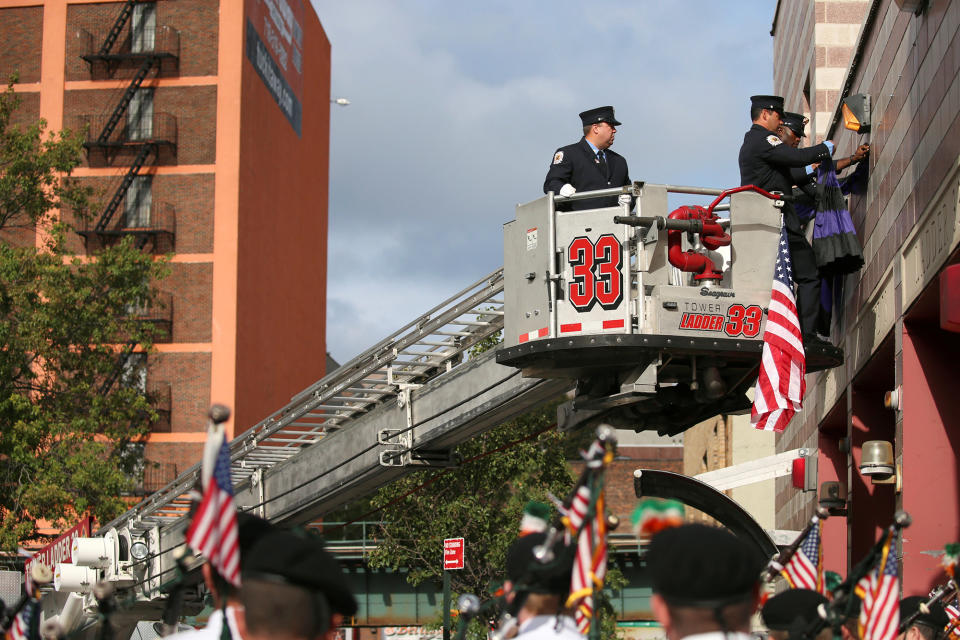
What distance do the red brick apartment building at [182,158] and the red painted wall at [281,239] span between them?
12 centimetres

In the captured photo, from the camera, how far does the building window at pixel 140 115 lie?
46.7 m

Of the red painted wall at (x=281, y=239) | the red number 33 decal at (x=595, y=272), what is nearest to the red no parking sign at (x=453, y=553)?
the red number 33 decal at (x=595, y=272)

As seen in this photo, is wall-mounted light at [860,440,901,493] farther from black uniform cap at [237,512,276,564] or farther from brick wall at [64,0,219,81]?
brick wall at [64,0,219,81]

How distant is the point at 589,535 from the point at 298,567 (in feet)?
5.45

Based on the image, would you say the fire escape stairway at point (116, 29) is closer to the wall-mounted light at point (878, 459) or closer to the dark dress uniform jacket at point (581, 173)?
the dark dress uniform jacket at point (581, 173)

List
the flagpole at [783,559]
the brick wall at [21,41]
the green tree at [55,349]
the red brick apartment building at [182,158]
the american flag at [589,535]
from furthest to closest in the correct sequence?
the brick wall at [21,41] < the red brick apartment building at [182,158] < the green tree at [55,349] < the flagpole at [783,559] < the american flag at [589,535]

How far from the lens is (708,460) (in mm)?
51406

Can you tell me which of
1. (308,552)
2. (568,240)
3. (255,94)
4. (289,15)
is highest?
(289,15)

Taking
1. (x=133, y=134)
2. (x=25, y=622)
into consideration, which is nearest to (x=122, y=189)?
(x=133, y=134)

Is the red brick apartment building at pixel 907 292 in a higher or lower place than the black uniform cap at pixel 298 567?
higher

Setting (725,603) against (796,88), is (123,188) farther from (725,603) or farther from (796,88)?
(725,603)

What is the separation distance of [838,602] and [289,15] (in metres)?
50.0

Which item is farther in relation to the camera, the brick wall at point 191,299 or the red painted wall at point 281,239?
the red painted wall at point 281,239

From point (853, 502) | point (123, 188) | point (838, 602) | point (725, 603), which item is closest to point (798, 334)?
point (853, 502)
